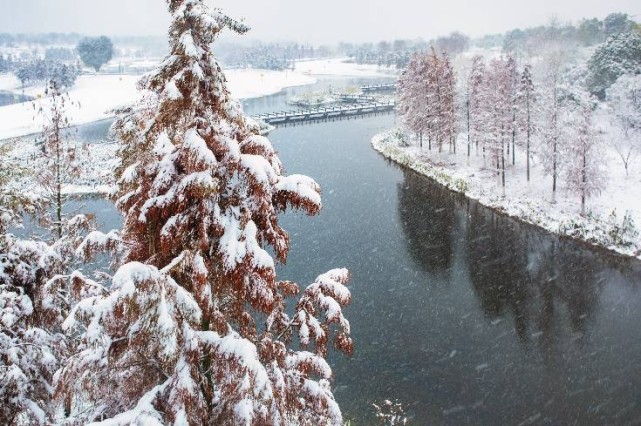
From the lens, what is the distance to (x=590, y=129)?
114 feet

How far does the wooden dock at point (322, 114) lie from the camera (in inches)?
3196

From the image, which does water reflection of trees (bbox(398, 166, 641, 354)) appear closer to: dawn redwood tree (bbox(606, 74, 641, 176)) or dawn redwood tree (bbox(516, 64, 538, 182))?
dawn redwood tree (bbox(516, 64, 538, 182))

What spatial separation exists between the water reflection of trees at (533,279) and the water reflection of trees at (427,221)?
1708 millimetres

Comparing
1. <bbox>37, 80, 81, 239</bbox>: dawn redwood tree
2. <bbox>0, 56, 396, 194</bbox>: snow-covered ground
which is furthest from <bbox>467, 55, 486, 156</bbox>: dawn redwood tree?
<bbox>37, 80, 81, 239</bbox>: dawn redwood tree

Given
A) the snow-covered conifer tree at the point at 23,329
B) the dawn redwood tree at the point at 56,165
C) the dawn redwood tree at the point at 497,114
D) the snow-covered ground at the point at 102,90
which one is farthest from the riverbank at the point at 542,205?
the snow-covered ground at the point at 102,90

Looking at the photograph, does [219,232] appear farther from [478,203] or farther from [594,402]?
[478,203]

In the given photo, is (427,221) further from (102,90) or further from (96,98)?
(102,90)

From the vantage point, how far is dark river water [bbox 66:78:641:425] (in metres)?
18.7

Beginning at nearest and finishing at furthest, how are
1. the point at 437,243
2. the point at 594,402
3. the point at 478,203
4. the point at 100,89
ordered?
the point at 594,402, the point at 437,243, the point at 478,203, the point at 100,89

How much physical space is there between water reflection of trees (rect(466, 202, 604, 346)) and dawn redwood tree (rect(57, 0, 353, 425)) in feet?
63.7

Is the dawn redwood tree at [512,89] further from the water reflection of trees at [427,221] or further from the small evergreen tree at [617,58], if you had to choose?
the small evergreen tree at [617,58]

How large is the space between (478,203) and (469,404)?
24.8 m

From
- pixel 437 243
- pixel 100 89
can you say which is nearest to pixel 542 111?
pixel 437 243

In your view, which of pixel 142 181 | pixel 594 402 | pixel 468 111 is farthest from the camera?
pixel 468 111
